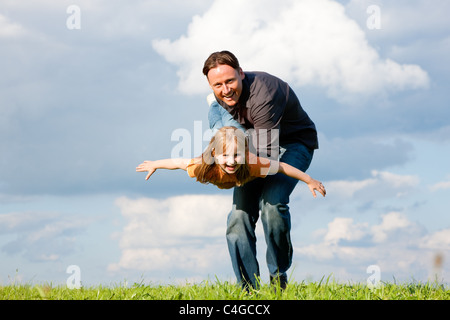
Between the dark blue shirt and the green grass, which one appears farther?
the dark blue shirt

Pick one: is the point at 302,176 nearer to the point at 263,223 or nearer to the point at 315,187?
the point at 315,187

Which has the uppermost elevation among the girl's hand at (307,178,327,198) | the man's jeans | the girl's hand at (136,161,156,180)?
the girl's hand at (136,161,156,180)

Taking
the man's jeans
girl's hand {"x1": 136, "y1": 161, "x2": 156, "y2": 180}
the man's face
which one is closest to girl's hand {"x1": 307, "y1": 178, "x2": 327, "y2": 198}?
the man's jeans

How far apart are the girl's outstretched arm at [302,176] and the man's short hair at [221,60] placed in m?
1.40

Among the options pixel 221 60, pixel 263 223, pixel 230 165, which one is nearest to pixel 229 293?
pixel 263 223

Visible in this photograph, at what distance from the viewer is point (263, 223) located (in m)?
6.43

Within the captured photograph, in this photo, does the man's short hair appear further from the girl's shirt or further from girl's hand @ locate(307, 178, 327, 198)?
girl's hand @ locate(307, 178, 327, 198)

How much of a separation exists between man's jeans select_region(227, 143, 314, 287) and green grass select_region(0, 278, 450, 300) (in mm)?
297

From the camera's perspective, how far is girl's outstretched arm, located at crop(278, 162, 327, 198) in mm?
6289

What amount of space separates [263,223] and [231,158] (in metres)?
1.06

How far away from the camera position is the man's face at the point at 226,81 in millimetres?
6379

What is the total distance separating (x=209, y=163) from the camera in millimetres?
6066

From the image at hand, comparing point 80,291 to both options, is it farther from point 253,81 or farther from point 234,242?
point 253,81
